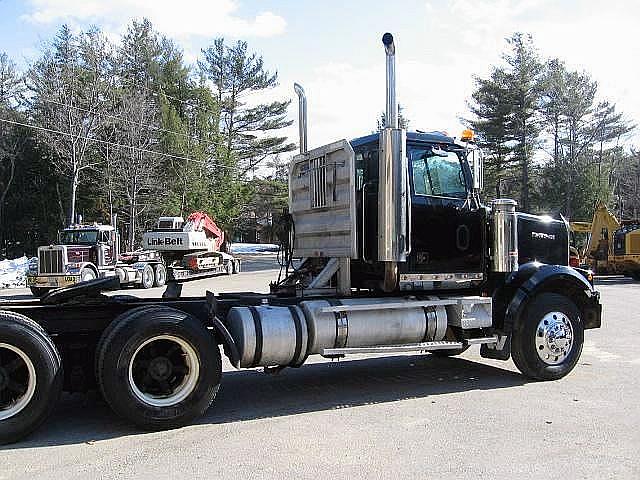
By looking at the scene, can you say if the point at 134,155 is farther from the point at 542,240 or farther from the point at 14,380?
the point at 14,380

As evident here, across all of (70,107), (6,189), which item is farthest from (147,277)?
(6,189)

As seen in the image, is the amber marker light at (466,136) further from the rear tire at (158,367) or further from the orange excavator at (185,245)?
the orange excavator at (185,245)

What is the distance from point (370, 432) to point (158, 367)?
1.99 m

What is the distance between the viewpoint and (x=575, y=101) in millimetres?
47156

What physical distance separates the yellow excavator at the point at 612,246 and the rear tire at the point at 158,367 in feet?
79.5

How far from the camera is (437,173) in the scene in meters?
7.67

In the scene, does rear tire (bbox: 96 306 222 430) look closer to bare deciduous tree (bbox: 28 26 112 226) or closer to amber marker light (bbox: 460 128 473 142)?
amber marker light (bbox: 460 128 473 142)

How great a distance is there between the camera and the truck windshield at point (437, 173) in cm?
752

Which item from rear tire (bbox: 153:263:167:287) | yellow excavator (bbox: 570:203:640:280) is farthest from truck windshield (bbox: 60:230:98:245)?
yellow excavator (bbox: 570:203:640:280)

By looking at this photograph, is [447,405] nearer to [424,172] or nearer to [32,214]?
[424,172]

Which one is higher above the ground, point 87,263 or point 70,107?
point 70,107

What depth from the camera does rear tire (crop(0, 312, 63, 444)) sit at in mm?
5473

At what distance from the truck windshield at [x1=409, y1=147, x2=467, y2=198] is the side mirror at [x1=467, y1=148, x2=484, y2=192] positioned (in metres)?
0.16

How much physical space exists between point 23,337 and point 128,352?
0.85 metres
